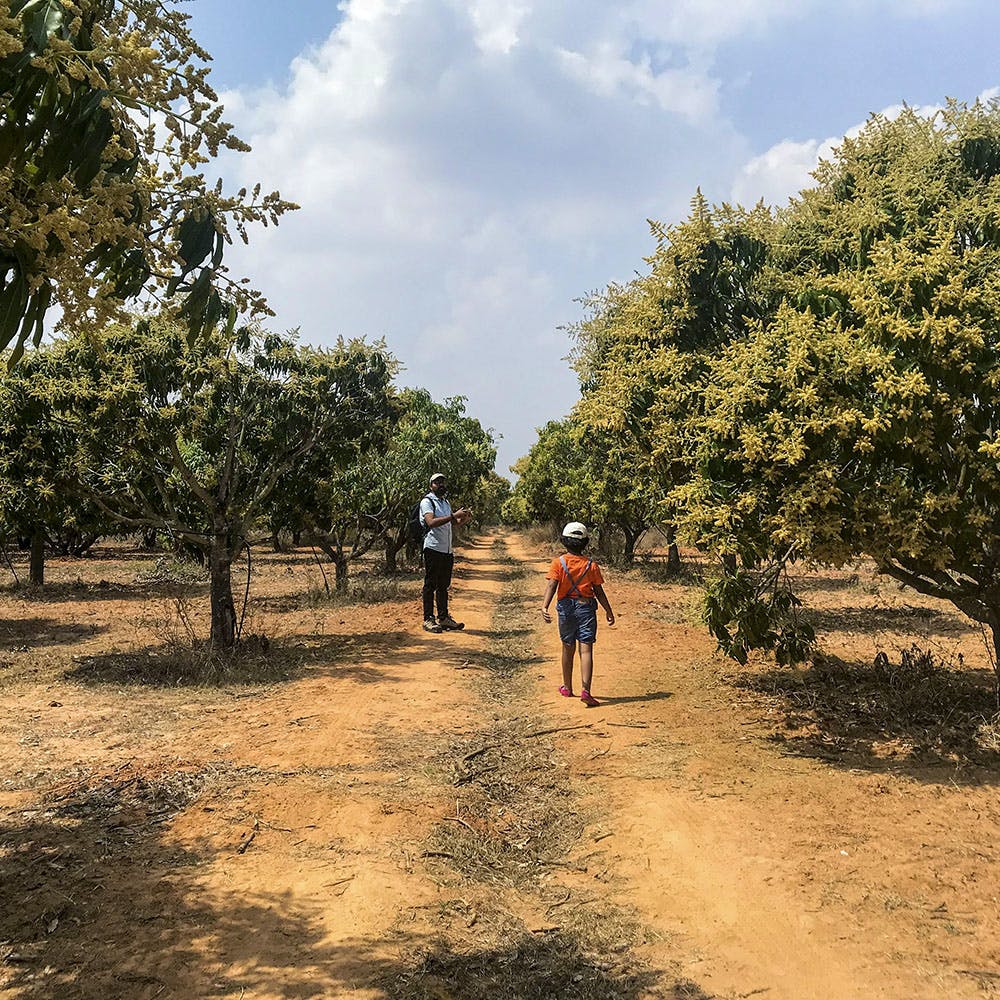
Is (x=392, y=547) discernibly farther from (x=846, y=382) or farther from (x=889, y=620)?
(x=846, y=382)

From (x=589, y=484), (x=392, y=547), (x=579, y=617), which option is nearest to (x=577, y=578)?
(x=579, y=617)

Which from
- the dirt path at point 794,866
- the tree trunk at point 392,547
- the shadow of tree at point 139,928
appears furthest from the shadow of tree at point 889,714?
the tree trunk at point 392,547

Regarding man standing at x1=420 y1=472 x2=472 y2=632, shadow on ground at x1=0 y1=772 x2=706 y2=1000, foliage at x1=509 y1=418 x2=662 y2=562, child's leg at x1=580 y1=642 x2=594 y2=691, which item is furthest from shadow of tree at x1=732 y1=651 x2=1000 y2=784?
man standing at x1=420 y1=472 x2=472 y2=632

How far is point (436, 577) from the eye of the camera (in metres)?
12.2

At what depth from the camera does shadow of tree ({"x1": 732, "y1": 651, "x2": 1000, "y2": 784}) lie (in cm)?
614

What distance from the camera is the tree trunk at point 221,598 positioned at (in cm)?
1064

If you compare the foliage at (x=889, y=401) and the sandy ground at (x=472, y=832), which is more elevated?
the foliage at (x=889, y=401)

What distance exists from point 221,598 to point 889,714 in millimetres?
8102

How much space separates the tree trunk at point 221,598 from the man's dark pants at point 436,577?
2.78m

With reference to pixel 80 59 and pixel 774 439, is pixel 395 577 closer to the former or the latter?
pixel 774 439

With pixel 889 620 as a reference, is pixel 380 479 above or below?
above

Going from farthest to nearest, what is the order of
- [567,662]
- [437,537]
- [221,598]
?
[437,537] → [221,598] → [567,662]

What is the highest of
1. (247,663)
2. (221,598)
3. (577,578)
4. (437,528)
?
(437,528)

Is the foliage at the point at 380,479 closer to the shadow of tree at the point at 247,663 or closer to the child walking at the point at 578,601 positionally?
the shadow of tree at the point at 247,663
